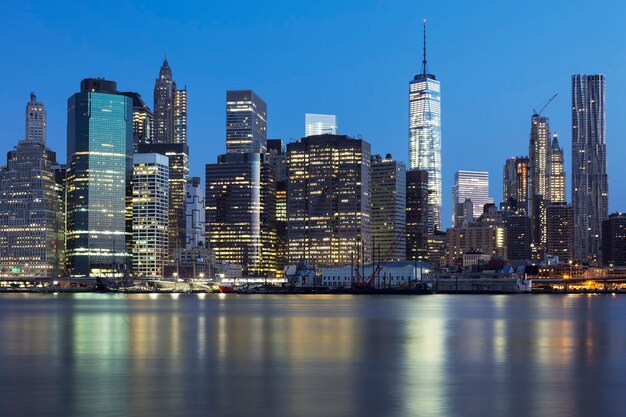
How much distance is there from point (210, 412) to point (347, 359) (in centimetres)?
2028

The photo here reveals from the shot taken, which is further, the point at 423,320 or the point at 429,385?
the point at 423,320

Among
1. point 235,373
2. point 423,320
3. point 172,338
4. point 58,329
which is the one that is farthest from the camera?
point 423,320

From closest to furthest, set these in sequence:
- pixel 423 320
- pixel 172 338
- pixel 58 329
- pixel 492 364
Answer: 1. pixel 492 364
2. pixel 172 338
3. pixel 58 329
4. pixel 423 320

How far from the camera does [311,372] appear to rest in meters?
47.8

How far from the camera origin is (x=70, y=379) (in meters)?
44.8

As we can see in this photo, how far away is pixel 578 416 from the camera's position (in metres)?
34.6

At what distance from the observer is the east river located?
36531 mm

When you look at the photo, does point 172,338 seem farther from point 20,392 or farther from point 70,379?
point 20,392

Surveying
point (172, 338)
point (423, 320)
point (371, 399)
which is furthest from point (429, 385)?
point (423, 320)

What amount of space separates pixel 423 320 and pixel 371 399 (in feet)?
209

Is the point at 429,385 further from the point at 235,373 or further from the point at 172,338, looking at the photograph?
the point at 172,338

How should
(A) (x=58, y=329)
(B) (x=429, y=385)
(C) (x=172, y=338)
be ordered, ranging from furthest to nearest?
(A) (x=58, y=329) → (C) (x=172, y=338) → (B) (x=429, y=385)

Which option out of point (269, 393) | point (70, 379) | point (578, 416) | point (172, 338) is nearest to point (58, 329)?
point (172, 338)

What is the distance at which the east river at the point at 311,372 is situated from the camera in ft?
120
